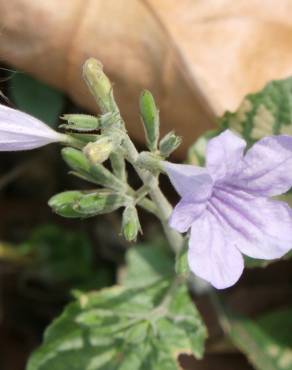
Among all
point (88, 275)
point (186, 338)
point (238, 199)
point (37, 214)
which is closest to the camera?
point (238, 199)

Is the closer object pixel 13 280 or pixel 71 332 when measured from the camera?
pixel 71 332

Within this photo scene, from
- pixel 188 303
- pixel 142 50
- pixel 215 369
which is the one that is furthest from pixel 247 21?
pixel 215 369

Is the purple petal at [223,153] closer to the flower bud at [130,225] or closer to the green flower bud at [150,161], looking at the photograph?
the green flower bud at [150,161]

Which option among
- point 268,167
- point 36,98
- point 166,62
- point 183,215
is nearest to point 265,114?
point 166,62

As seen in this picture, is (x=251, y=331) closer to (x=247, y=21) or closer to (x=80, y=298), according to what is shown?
(x=80, y=298)

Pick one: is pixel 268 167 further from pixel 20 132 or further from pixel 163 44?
pixel 163 44

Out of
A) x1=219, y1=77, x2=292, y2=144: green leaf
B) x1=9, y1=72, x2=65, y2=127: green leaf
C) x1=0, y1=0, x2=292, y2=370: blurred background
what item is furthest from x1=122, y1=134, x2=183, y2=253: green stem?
x1=9, y1=72, x2=65, y2=127: green leaf

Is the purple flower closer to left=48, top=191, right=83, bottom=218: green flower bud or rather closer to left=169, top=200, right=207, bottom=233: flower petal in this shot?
left=169, top=200, right=207, bottom=233: flower petal
